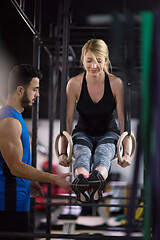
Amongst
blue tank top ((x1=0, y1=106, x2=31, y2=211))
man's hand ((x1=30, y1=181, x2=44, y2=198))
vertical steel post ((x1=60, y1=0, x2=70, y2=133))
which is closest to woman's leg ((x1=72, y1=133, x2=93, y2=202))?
vertical steel post ((x1=60, y1=0, x2=70, y2=133))

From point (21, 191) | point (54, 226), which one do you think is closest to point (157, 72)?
point (21, 191)

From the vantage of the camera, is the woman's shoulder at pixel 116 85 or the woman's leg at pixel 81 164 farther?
the woman's shoulder at pixel 116 85

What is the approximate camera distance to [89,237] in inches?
51.8

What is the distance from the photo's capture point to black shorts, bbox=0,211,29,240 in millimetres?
1562

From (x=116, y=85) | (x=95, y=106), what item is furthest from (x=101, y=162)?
(x=116, y=85)

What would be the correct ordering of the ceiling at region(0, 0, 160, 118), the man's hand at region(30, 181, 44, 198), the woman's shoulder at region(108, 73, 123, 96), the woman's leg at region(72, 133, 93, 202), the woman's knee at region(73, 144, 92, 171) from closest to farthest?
the woman's leg at region(72, 133, 93, 202)
the woman's knee at region(73, 144, 92, 171)
the woman's shoulder at region(108, 73, 123, 96)
the man's hand at region(30, 181, 44, 198)
the ceiling at region(0, 0, 160, 118)

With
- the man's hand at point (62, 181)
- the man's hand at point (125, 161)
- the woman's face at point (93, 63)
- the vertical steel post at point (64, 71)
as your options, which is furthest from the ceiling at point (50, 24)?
the man's hand at point (62, 181)

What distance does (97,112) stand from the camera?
5.27 feet

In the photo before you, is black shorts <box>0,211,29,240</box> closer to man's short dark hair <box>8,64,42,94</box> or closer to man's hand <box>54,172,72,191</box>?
man's hand <box>54,172,72,191</box>

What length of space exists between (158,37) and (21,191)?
3.69 feet

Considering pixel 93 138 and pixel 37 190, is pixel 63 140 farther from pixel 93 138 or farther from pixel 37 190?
pixel 37 190

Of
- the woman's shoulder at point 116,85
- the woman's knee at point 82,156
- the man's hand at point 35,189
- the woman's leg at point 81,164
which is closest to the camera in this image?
the woman's leg at point 81,164

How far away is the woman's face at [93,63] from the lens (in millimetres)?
1549

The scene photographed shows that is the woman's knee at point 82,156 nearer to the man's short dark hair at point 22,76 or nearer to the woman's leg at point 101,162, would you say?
the woman's leg at point 101,162
